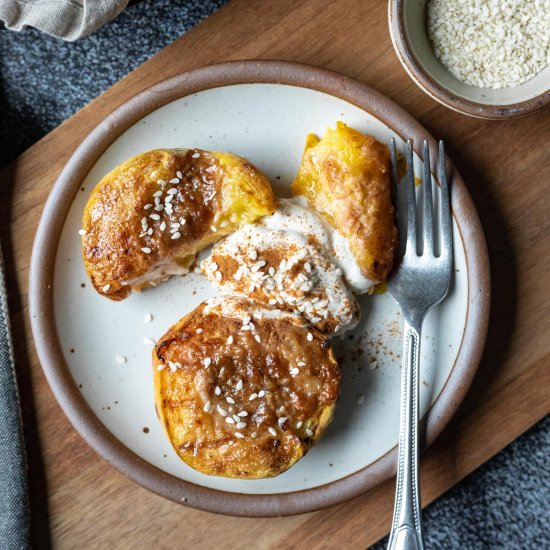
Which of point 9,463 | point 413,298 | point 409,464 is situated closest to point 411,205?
point 413,298

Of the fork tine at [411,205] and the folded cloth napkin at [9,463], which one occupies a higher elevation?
the fork tine at [411,205]

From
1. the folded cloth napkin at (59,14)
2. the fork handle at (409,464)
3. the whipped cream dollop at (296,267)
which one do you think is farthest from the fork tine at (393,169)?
the folded cloth napkin at (59,14)

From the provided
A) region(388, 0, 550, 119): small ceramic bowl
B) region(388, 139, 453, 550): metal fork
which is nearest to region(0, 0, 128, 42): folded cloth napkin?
region(388, 0, 550, 119): small ceramic bowl

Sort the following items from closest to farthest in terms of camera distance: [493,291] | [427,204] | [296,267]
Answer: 1. [296,267]
2. [427,204]
3. [493,291]

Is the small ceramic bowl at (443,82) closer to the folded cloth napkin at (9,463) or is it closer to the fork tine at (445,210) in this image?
the fork tine at (445,210)

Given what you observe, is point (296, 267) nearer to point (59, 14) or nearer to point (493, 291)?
point (493, 291)

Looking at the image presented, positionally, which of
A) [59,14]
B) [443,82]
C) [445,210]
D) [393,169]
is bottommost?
[445,210]

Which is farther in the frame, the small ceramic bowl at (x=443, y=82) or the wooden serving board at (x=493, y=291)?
the wooden serving board at (x=493, y=291)
